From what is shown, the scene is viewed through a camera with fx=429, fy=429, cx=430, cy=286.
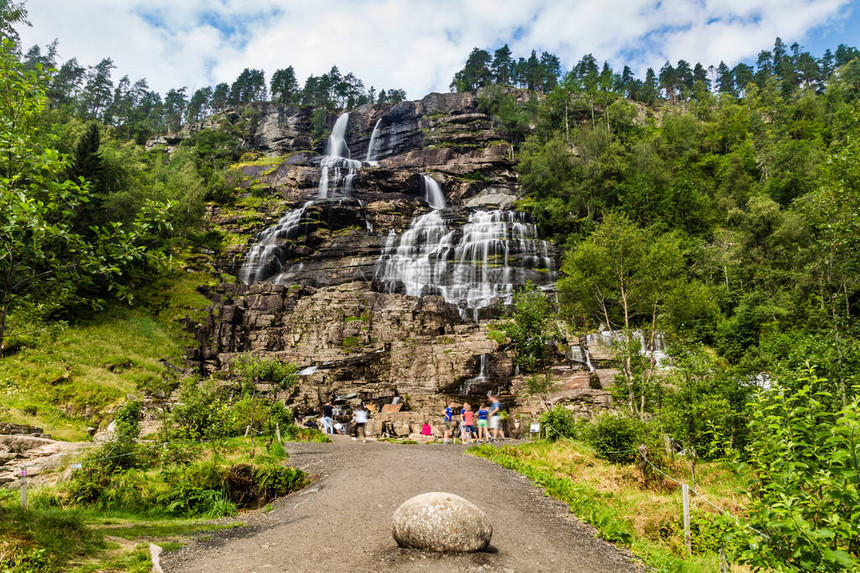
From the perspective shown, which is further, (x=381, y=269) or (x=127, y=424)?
(x=381, y=269)

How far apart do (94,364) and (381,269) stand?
28.4 meters

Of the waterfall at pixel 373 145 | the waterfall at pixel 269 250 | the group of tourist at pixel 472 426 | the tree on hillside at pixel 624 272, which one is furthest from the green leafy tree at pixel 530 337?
the waterfall at pixel 373 145

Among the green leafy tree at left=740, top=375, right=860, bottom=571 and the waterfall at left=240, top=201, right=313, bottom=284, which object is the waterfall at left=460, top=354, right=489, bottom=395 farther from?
the waterfall at left=240, top=201, right=313, bottom=284

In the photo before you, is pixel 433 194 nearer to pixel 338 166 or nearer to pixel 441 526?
pixel 338 166

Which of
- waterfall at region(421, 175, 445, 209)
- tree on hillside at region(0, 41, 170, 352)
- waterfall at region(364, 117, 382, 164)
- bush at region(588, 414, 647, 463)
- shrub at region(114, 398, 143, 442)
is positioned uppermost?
waterfall at region(364, 117, 382, 164)

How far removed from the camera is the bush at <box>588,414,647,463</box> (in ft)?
49.1

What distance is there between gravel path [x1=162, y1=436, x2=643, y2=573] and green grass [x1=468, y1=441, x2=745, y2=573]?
50 cm

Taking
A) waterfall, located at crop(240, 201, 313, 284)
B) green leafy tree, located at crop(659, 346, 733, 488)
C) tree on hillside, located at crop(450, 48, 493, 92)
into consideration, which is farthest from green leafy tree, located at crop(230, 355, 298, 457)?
tree on hillside, located at crop(450, 48, 493, 92)

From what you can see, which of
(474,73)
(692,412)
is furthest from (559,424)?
(474,73)

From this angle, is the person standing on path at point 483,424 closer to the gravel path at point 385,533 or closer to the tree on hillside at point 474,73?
the gravel path at point 385,533

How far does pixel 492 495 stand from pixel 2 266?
11.6 metres

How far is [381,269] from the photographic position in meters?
50.7

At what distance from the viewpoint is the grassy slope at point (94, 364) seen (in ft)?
73.4

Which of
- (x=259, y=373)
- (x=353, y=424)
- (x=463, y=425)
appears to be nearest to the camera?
(x=259, y=373)
